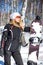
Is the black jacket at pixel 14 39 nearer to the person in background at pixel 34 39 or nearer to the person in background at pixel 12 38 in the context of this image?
the person in background at pixel 12 38

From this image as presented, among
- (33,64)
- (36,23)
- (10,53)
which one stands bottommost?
(33,64)

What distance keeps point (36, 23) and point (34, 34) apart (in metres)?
0.21

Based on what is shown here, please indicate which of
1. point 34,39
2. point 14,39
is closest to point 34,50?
point 34,39

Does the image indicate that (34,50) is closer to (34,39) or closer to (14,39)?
(34,39)

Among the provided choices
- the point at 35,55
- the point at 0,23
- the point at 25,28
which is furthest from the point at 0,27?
the point at 35,55

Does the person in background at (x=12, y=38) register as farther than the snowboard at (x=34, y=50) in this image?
No

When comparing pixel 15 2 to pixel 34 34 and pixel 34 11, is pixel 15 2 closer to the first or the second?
pixel 34 11

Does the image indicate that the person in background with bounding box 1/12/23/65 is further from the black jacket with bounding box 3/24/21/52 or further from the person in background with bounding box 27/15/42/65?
the person in background with bounding box 27/15/42/65

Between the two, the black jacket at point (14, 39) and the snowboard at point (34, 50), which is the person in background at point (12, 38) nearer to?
the black jacket at point (14, 39)

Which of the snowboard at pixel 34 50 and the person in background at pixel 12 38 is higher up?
the person in background at pixel 12 38

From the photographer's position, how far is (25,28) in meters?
6.30

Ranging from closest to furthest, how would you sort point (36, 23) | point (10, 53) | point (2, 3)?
point (10, 53)
point (36, 23)
point (2, 3)

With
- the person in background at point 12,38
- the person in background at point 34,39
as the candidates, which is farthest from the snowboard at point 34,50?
the person in background at point 12,38

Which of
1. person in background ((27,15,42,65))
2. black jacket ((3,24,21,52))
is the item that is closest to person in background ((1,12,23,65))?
black jacket ((3,24,21,52))
